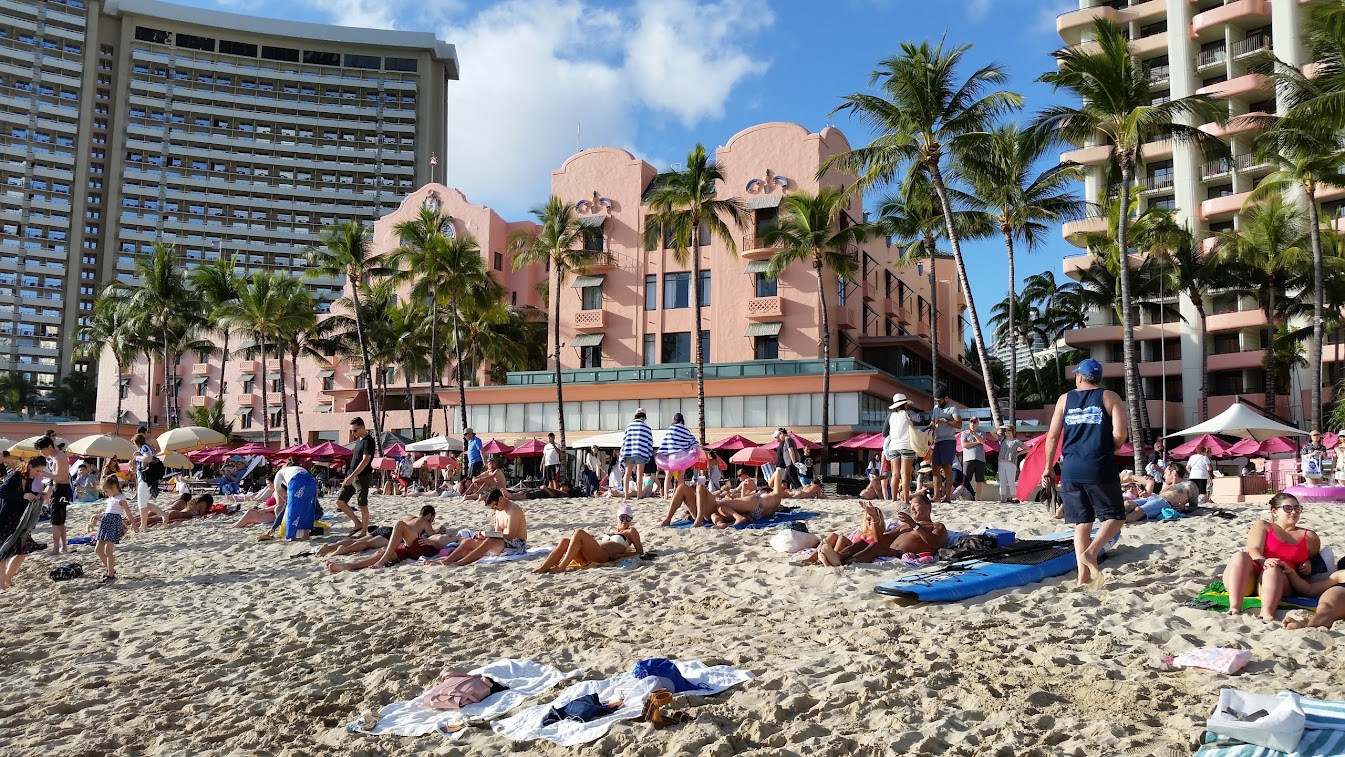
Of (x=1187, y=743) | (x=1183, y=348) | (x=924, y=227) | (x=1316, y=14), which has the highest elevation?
(x=1316, y=14)

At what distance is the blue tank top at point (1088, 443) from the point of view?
688cm

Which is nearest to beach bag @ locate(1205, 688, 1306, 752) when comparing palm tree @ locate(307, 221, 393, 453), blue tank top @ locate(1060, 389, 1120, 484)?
blue tank top @ locate(1060, 389, 1120, 484)

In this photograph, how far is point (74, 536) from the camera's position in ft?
53.6

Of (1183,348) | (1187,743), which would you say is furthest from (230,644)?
(1183,348)

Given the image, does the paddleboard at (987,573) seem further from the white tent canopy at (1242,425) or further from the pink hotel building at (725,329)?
the pink hotel building at (725,329)

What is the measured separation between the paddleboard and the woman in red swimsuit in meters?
1.31

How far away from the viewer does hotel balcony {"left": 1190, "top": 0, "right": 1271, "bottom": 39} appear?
41.7m

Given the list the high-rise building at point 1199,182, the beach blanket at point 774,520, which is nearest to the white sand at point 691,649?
the beach blanket at point 774,520

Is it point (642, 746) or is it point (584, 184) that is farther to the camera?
point (584, 184)

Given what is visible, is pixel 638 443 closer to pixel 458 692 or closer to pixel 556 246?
pixel 458 692

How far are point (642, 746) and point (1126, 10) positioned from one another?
169 ft

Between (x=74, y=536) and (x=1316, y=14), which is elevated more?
(x=1316, y=14)

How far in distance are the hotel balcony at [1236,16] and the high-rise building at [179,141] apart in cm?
6913

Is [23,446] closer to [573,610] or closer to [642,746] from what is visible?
[573,610]
